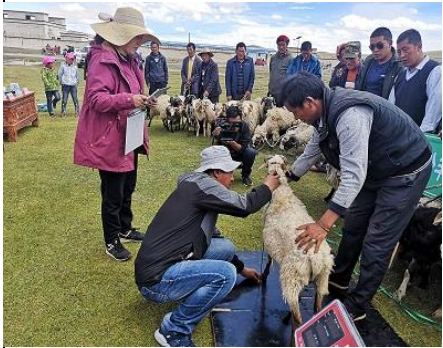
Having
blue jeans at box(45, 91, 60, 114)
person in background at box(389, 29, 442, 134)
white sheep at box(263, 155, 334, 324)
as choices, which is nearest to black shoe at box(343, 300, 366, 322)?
white sheep at box(263, 155, 334, 324)

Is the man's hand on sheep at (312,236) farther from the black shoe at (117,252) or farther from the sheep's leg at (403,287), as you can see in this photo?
the black shoe at (117,252)

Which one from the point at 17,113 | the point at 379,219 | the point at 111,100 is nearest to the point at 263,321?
the point at 379,219

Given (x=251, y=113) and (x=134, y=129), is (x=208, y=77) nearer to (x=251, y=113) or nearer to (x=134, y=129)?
(x=251, y=113)

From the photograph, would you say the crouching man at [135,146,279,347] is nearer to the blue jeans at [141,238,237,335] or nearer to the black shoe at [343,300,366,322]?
the blue jeans at [141,238,237,335]

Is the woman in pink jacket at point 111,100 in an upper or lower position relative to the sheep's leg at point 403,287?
upper

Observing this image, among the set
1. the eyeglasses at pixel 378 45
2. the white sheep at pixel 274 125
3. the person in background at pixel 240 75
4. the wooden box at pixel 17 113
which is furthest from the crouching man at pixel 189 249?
the wooden box at pixel 17 113

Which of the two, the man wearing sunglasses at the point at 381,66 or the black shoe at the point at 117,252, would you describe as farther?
the man wearing sunglasses at the point at 381,66

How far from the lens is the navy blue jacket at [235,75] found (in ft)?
33.8

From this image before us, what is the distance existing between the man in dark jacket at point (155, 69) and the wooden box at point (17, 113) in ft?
10.9

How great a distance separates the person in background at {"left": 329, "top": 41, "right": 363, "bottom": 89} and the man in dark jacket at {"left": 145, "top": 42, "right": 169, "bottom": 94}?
5.82 meters

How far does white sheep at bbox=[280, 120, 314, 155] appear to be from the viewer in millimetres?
8592

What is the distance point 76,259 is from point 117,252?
48cm

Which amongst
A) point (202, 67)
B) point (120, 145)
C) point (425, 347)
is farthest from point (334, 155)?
point (202, 67)

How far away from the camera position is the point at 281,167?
15.1ft
